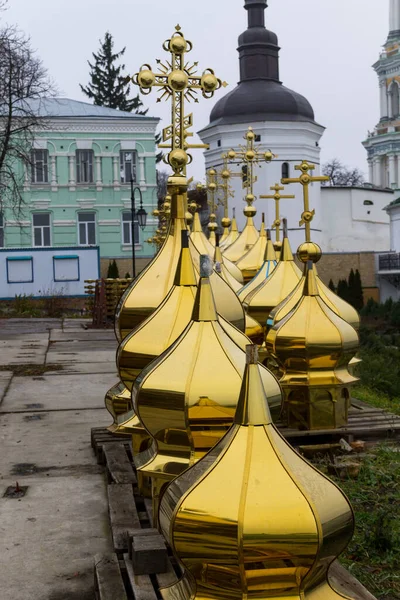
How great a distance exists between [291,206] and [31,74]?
1452 centimetres

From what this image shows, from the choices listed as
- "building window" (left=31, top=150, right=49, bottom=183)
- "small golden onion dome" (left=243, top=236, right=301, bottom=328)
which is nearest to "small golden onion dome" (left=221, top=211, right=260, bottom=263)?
"small golden onion dome" (left=243, top=236, right=301, bottom=328)

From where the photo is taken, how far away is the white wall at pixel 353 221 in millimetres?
41031

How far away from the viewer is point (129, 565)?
4.27m

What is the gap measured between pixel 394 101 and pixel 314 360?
147ft

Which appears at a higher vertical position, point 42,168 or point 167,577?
point 42,168

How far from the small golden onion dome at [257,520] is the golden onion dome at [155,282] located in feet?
10.6

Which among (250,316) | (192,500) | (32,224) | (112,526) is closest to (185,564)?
(192,500)

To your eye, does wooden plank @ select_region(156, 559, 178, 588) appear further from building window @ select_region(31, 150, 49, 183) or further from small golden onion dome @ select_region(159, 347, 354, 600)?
building window @ select_region(31, 150, 49, 183)

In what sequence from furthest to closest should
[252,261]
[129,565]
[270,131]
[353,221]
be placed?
[353,221], [270,131], [252,261], [129,565]

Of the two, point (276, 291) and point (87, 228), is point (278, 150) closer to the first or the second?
point (87, 228)

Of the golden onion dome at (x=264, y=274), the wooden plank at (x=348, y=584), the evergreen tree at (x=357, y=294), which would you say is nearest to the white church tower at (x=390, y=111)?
the evergreen tree at (x=357, y=294)

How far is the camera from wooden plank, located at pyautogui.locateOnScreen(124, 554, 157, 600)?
3854mm

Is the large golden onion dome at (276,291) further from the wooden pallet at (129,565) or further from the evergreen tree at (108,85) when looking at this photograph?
the evergreen tree at (108,85)

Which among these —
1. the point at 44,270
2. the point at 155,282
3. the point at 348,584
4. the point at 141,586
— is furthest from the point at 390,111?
the point at 348,584
